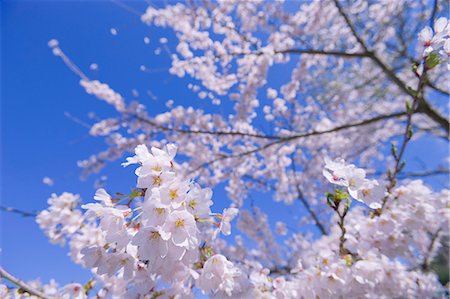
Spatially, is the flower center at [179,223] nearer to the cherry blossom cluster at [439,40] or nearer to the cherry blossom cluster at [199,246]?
the cherry blossom cluster at [199,246]

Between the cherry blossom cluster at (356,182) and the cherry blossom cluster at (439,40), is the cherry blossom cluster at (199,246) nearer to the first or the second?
the cherry blossom cluster at (356,182)

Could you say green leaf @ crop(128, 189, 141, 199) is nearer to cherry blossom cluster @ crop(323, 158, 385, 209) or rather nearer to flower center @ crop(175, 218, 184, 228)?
flower center @ crop(175, 218, 184, 228)

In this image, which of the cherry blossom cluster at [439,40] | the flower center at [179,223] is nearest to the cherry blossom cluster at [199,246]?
the flower center at [179,223]

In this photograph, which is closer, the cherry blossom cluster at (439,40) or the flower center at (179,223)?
the flower center at (179,223)

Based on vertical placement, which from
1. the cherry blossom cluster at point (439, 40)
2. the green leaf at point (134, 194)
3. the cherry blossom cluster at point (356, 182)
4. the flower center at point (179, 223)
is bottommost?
the flower center at point (179, 223)

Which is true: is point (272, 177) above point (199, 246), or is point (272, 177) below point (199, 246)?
above

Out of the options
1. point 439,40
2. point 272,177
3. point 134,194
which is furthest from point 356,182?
point 272,177

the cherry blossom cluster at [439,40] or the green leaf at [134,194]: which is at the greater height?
the cherry blossom cluster at [439,40]

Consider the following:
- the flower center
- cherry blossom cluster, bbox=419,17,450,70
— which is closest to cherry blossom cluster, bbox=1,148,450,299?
the flower center

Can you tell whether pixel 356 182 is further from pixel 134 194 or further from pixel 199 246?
pixel 134 194

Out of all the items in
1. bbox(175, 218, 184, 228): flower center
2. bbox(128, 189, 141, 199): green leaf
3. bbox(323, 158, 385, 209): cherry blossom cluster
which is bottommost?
bbox(175, 218, 184, 228): flower center

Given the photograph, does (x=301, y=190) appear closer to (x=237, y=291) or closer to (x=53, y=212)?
(x=53, y=212)

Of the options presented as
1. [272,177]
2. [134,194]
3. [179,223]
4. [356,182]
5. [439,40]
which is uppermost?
[272,177]

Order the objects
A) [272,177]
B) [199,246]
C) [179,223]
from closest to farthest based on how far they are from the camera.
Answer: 1. [179,223]
2. [199,246]
3. [272,177]
